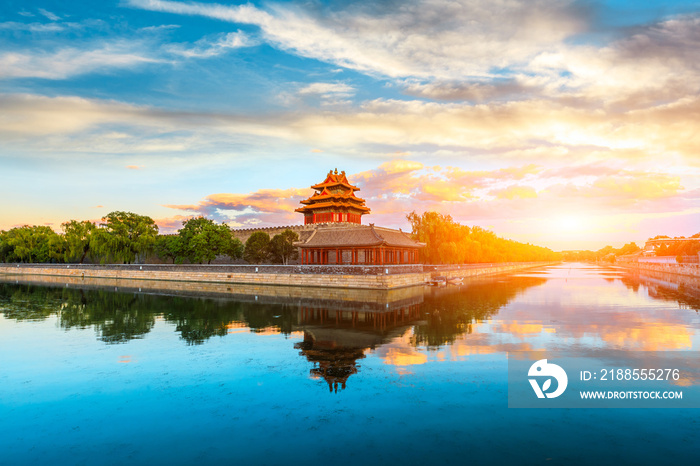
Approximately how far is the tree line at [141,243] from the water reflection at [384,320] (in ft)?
52.8

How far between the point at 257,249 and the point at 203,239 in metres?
6.65

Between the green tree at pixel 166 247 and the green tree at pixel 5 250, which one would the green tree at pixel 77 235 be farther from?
the green tree at pixel 5 250

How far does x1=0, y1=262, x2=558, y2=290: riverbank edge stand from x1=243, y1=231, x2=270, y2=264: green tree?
7.23 metres

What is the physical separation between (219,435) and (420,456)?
387 centimetres

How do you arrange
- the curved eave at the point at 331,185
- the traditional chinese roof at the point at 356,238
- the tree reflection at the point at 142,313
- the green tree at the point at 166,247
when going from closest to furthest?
the tree reflection at the point at 142,313, the traditional chinese roof at the point at 356,238, the green tree at the point at 166,247, the curved eave at the point at 331,185

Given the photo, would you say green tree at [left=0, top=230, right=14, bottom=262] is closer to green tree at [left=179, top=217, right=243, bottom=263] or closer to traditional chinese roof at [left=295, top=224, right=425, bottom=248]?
green tree at [left=179, top=217, right=243, bottom=263]

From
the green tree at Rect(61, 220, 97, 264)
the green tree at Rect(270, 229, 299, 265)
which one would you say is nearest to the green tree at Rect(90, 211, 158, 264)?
the green tree at Rect(61, 220, 97, 264)

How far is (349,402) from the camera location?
9.16 meters

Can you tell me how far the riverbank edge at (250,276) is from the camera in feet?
116

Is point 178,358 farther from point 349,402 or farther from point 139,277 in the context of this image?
point 139,277

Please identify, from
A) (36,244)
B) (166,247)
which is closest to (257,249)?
(166,247)

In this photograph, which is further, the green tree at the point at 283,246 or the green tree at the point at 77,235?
the green tree at the point at 77,235

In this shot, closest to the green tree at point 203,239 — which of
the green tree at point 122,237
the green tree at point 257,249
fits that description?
the green tree at point 257,249

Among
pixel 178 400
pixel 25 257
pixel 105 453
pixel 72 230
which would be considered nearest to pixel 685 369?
pixel 178 400
